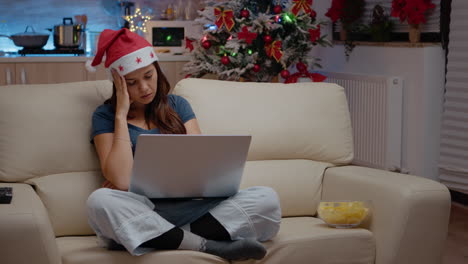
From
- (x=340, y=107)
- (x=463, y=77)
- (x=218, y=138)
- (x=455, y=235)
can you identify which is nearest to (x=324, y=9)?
(x=463, y=77)

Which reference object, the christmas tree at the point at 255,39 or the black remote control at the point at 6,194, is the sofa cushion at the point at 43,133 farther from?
the christmas tree at the point at 255,39

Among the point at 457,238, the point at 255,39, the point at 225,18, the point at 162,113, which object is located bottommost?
the point at 457,238

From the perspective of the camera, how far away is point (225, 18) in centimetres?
505

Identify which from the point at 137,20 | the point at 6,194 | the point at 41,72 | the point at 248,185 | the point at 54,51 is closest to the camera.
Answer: the point at 6,194

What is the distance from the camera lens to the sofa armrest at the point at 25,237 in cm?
214

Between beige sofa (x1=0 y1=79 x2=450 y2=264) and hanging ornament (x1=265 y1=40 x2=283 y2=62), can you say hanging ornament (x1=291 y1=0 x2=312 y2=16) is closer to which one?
hanging ornament (x1=265 y1=40 x2=283 y2=62)

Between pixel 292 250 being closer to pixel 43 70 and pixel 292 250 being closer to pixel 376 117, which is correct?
pixel 376 117

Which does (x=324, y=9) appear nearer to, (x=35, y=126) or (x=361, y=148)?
(x=361, y=148)

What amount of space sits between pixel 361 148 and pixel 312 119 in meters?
A: 2.61

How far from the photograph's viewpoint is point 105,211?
2348 mm

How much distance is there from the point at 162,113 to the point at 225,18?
7.87 feet

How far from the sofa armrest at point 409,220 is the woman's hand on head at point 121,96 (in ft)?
3.19

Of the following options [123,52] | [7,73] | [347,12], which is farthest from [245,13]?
[123,52]

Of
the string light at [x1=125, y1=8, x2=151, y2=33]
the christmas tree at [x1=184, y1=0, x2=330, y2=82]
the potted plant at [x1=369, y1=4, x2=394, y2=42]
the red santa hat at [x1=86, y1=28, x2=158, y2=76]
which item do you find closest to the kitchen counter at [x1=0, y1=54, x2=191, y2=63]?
the string light at [x1=125, y1=8, x2=151, y2=33]
